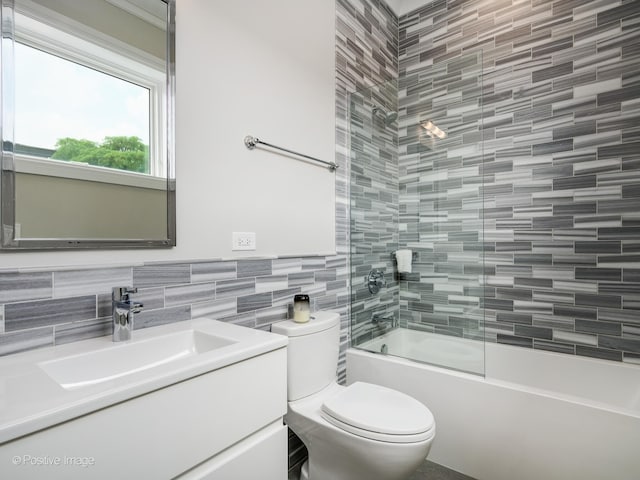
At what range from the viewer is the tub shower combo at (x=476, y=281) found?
1691 mm

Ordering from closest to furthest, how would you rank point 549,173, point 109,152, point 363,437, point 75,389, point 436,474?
point 75,389 < point 109,152 < point 363,437 < point 436,474 < point 549,173

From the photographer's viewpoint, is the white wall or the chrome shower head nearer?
the white wall

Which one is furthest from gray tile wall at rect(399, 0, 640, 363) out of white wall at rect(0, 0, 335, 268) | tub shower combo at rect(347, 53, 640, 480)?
white wall at rect(0, 0, 335, 268)

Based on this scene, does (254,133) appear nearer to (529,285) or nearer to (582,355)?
(529,285)

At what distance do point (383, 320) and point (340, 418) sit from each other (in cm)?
93

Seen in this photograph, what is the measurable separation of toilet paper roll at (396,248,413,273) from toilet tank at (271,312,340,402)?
2.40 ft

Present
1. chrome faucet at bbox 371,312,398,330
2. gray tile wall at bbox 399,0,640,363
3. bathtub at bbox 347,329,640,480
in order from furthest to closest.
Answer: chrome faucet at bbox 371,312,398,330
gray tile wall at bbox 399,0,640,363
bathtub at bbox 347,329,640,480

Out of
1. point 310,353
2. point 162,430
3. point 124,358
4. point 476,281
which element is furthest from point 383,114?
point 162,430

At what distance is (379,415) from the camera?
140cm

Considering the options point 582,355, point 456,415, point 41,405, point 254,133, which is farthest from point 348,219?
point 41,405

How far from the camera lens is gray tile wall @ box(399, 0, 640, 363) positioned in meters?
1.99

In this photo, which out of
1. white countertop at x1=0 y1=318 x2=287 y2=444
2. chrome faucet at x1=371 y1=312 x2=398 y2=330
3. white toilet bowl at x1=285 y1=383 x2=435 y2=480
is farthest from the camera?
chrome faucet at x1=371 y1=312 x2=398 y2=330

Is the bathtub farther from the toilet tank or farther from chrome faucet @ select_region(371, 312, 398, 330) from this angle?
the toilet tank

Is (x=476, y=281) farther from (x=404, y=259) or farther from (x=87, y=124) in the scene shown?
(x=87, y=124)
